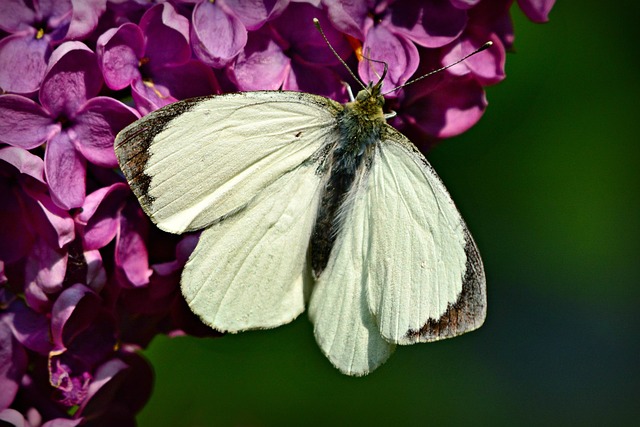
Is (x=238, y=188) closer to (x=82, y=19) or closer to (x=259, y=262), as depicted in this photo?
(x=259, y=262)

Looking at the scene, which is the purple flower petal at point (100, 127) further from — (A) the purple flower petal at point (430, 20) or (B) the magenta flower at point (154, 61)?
(A) the purple flower petal at point (430, 20)

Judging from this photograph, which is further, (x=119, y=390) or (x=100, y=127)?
(x=119, y=390)

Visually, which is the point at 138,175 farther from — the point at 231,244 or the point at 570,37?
the point at 570,37

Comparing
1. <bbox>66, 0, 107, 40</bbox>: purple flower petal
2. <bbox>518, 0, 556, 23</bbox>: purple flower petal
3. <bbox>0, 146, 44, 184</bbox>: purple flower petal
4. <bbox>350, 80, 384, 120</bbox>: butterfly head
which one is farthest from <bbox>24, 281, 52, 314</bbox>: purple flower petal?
<bbox>518, 0, 556, 23</bbox>: purple flower petal

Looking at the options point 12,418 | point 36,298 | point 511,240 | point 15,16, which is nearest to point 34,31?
point 15,16

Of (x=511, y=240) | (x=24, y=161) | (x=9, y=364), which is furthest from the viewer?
(x=511, y=240)

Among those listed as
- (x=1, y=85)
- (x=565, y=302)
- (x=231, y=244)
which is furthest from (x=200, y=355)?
(x=565, y=302)
